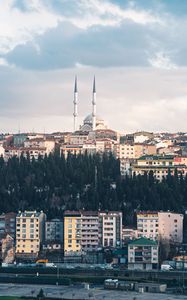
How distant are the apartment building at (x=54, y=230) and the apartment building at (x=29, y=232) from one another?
0.28m

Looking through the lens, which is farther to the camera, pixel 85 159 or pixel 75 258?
pixel 85 159

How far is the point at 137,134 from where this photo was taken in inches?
3477

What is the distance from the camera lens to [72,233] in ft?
176

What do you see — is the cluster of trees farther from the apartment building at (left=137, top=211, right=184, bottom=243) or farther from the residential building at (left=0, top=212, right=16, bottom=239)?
the residential building at (left=0, top=212, right=16, bottom=239)

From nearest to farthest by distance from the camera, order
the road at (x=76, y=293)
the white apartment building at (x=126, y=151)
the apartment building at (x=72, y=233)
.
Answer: the road at (x=76, y=293), the apartment building at (x=72, y=233), the white apartment building at (x=126, y=151)

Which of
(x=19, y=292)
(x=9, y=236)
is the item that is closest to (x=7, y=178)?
(x=9, y=236)

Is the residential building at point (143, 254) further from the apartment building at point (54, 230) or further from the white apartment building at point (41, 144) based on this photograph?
the white apartment building at point (41, 144)

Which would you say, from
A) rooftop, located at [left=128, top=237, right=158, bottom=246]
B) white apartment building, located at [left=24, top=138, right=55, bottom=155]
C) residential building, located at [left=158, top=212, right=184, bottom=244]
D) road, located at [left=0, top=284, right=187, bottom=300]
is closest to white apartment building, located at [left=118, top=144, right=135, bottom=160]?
white apartment building, located at [left=24, top=138, right=55, bottom=155]

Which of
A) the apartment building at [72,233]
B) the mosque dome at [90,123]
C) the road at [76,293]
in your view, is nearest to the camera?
the road at [76,293]

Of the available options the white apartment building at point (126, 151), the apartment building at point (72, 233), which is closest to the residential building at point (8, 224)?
the apartment building at point (72, 233)

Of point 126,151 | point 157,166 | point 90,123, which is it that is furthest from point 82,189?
point 90,123

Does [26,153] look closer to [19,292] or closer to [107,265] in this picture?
[107,265]

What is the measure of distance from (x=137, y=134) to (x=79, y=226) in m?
35.3

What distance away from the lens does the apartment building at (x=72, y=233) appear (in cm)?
5316
